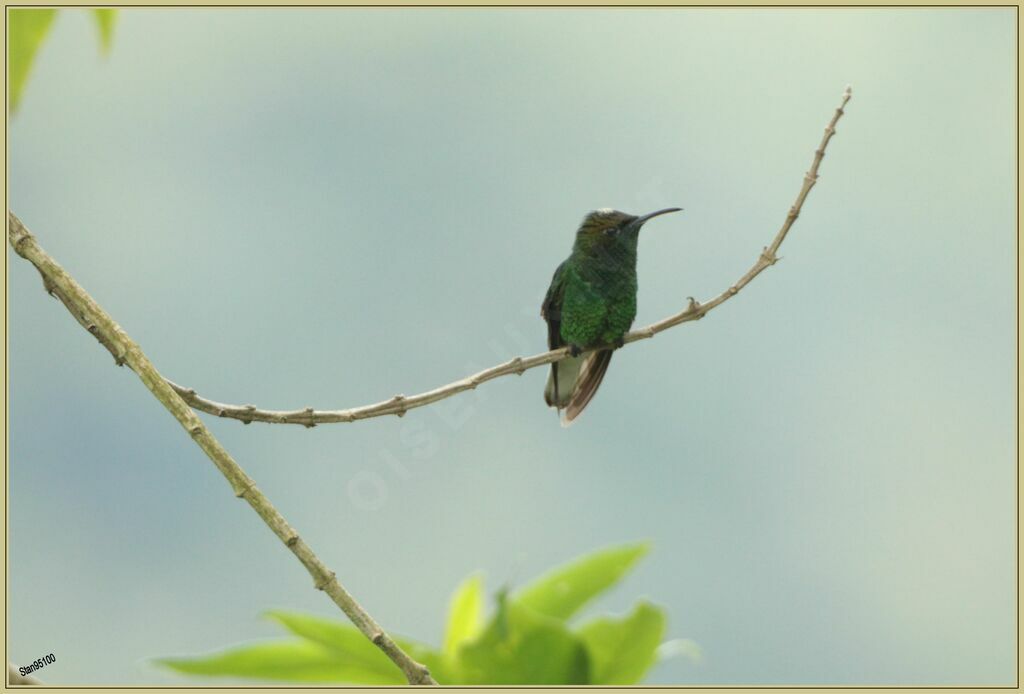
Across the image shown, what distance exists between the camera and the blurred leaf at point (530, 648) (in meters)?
0.66

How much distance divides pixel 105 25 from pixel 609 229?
2866 millimetres

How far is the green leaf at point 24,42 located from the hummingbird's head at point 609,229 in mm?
2774

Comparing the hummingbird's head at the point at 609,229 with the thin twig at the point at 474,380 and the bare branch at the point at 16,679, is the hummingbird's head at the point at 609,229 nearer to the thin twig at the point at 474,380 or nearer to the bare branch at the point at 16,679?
the thin twig at the point at 474,380

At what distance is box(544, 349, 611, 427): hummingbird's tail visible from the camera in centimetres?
346

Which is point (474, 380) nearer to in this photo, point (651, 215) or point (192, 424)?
point (192, 424)

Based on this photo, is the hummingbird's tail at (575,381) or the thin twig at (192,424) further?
the hummingbird's tail at (575,381)

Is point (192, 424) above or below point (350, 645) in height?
above

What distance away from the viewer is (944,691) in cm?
154

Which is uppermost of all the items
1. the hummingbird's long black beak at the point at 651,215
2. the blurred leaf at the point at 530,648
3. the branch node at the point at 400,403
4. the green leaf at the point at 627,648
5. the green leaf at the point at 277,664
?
the hummingbird's long black beak at the point at 651,215

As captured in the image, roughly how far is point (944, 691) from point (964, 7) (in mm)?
1688

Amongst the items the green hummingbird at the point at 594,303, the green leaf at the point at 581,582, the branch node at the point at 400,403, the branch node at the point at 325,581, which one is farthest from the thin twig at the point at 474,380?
the green hummingbird at the point at 594,303

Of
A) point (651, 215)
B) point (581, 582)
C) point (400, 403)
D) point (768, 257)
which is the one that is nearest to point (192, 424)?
point (400, 403)

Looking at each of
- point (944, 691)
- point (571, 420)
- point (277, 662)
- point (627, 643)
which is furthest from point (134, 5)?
point (571, 420)

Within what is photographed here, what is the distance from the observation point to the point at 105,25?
736 mm
